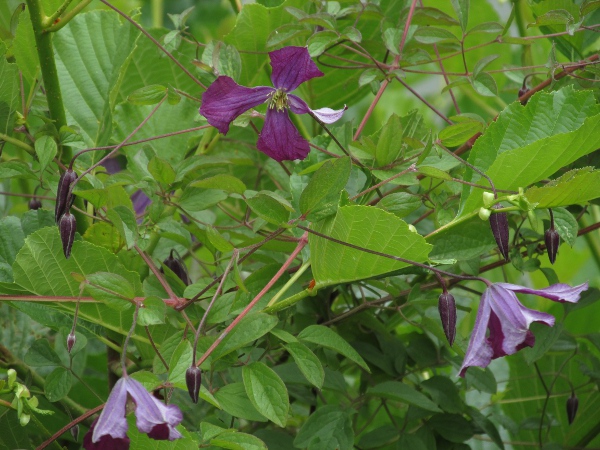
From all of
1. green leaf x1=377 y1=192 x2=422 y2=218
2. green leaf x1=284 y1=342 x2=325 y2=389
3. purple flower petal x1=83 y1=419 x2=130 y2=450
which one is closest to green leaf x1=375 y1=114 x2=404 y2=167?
green leaf x1=377 y1=192 x2=422 y2=218

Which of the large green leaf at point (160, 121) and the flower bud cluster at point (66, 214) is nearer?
the flower bud cluster at point (66, 214)

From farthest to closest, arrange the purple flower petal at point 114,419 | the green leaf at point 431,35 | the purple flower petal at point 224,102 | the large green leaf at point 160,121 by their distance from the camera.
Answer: the large green leaf at point 160,121, the green leaf at point 431,35, the purple flower petal at point 224,102, the purple flower petal at point 114,419

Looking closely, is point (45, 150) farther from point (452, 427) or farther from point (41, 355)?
point (452, 427)

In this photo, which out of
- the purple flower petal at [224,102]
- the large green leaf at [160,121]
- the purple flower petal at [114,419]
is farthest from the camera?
the large green leaf at [160,121]

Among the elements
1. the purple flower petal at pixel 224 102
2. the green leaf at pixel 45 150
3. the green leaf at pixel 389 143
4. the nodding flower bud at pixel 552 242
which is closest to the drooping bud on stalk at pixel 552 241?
the nodding flower bud at pixel 552 242

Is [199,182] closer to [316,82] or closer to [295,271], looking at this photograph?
[295,271]

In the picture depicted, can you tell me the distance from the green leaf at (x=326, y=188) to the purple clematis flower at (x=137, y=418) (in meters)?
0.15

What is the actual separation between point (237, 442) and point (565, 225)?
0.27m

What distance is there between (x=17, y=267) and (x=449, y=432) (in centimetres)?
39

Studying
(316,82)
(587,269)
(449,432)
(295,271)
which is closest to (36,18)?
(295,271)

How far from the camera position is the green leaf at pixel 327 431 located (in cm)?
62

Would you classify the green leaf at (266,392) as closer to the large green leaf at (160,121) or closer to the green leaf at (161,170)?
the green leaf at (161,170)

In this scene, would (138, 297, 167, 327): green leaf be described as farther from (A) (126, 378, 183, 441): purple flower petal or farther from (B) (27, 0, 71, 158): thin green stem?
(B) (27, 0, 71, 158): thin green stem

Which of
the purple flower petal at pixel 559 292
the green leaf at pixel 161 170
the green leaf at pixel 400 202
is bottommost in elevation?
the purple flower petal at pixel 559 292
